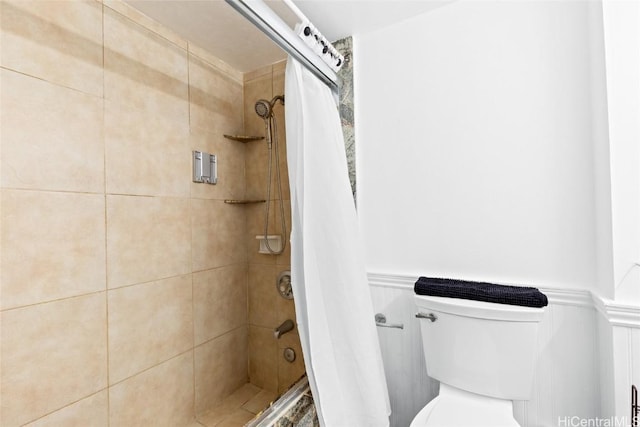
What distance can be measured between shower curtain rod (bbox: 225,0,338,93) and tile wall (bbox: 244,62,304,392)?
0.60 m

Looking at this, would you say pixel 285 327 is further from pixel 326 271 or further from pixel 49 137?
pixel 49 137

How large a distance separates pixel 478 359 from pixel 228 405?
140 cm

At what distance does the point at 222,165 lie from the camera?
1.86 metres

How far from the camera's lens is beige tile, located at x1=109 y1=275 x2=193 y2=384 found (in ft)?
4.34

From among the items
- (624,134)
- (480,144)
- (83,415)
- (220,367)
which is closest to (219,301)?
(220,367)

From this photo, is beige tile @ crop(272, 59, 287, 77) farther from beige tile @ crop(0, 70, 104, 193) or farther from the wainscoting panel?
the wainscoting panel

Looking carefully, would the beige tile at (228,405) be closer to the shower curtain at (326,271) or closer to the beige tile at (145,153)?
the shower curtain at (326,271)

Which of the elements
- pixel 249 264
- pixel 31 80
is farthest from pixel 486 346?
pixel 31 80

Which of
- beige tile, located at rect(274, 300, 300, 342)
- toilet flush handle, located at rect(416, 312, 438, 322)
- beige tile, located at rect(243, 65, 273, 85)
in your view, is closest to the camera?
toilet flush handle, located at rect(416, 312, 438, 322)

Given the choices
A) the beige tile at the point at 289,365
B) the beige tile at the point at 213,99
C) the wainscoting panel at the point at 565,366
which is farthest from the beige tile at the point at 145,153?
the wainscoting panel at the point at 565,366

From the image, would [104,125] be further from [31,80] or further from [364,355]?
[364,355]

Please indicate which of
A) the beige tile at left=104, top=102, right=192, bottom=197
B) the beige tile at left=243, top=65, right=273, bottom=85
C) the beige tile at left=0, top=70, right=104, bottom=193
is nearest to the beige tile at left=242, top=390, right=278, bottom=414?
the beige tile at left=104, top=102, right=192, bottom=197

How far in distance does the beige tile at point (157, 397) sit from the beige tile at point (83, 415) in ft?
0.10

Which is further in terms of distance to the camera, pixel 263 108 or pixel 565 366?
pixel 263 108
